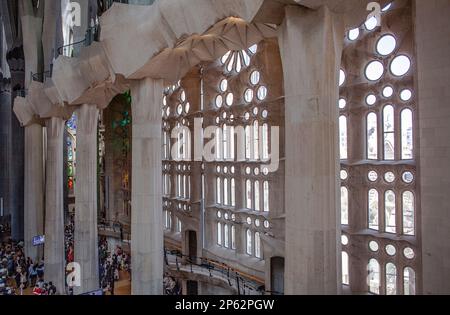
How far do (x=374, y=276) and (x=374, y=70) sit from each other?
627 cm

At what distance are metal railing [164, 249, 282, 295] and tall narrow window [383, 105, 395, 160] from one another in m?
6.04

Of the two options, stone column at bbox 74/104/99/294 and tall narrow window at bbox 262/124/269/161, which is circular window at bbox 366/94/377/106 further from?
stone column at bbox 74/104/99/294

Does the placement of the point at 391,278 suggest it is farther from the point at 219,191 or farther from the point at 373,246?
the point at 219,191

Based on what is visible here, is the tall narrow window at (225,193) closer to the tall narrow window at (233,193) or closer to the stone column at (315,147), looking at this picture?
the tall narrow window at (233,193)

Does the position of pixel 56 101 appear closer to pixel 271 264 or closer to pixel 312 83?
pixel 271 264

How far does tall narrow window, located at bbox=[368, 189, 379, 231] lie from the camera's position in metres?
11.6

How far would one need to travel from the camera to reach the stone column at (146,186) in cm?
965

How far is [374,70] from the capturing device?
38.8 ft

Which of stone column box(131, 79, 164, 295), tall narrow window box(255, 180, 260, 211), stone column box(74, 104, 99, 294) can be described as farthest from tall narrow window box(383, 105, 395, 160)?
stone column box(74, 104, 99, 294)

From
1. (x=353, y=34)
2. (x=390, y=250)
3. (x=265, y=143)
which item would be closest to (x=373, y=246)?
(x=390, y=250)

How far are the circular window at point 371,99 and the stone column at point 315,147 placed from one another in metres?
6.99

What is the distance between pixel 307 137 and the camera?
5.16 m

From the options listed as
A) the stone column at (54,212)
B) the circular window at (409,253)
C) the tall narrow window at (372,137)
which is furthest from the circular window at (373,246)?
the stone column at (54,212)
